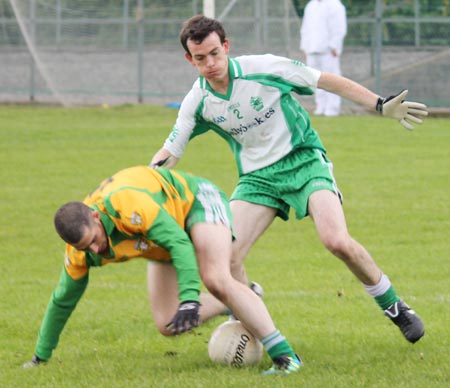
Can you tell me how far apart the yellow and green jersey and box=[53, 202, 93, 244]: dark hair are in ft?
0.70

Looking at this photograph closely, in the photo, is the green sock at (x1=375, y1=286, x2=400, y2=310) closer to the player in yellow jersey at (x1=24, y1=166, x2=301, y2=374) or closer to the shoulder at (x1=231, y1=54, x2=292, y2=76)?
the player in yellow jersey at (x1=24, y1=166, x2=301, y2=374)

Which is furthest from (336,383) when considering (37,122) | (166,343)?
(37,122)

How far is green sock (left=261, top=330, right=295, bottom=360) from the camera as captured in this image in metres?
6.38

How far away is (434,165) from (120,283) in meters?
7.70

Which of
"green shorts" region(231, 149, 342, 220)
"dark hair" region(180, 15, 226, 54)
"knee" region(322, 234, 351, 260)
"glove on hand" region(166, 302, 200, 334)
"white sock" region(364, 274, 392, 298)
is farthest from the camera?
"green shorts" region(231, 149, 342, 220)

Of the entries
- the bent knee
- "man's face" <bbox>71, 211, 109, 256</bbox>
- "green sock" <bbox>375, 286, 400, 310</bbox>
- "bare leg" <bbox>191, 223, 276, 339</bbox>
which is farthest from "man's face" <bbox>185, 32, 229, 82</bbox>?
"green sock" <bbox>375, 286, 400, 310</bbox>

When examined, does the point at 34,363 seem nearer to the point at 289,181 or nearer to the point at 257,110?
the point at 289,181

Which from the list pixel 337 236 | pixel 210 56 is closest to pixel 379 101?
pixel 337 236

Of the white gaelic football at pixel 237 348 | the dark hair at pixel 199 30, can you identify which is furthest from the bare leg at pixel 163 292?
the dark hair at pixel 199 30

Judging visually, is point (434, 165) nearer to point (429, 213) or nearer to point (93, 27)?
point (429, 213)

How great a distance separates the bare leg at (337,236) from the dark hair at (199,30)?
117 cm

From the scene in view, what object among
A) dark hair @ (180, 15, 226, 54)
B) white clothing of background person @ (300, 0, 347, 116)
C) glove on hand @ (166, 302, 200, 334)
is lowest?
white clothing of background person @ (300, 0, 347, 116)

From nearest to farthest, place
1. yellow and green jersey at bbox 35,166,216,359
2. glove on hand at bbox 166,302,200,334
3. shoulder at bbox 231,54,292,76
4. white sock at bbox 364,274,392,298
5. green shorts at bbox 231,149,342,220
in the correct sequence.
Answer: glove on hand at bbox 166,302,200,334, yellow and green jersey at bbox 35,166,216,359, white sock at bbox 364,274,392,298, green shorts at bbox 231,149,342,220, shoulder at bbox 231,54,292,76

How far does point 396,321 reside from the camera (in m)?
7.08
